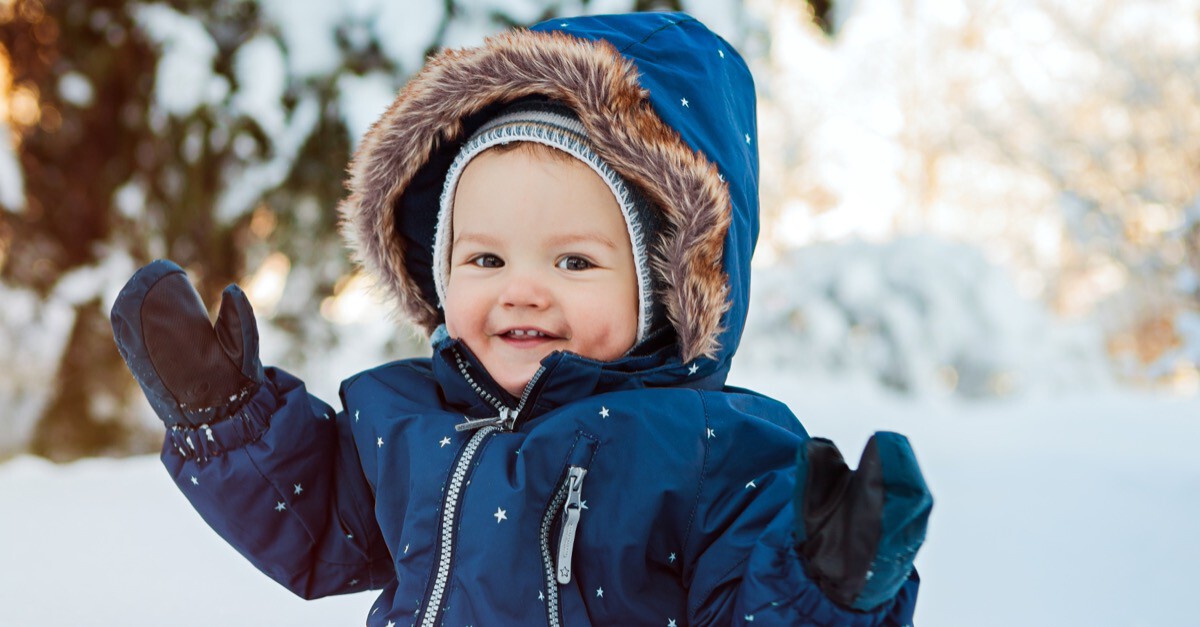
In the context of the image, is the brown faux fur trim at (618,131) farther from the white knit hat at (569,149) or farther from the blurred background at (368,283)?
the blurred background at (368,283)

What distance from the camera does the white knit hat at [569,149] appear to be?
1.26 m

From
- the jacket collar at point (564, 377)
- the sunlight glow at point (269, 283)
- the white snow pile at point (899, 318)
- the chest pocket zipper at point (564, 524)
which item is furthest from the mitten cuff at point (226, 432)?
the white snow pile at point (899, 318)

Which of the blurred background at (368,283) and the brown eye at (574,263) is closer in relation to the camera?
the brown eye at (574,263)

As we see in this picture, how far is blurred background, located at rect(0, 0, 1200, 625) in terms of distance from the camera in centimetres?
267

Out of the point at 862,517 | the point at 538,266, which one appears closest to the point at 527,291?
the point at 538,266

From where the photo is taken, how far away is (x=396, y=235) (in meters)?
1.52

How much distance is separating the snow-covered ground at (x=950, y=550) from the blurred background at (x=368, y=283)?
0.6 inches

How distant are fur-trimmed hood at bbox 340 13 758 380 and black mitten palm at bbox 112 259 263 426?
0.29 m

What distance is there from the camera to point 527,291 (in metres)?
1.23

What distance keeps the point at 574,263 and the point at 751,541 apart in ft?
1.44

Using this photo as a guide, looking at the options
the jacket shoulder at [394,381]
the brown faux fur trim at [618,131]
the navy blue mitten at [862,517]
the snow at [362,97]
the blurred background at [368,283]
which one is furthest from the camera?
the snow at [362,97]

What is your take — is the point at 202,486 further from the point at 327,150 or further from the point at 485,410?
the point at 327,150

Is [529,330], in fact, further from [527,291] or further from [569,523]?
[569,523]

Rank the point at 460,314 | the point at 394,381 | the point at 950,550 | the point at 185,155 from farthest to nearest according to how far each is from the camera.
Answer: the point at 185,155 < the point at 950,550 < the point at 394,381 < the point at 460,314
